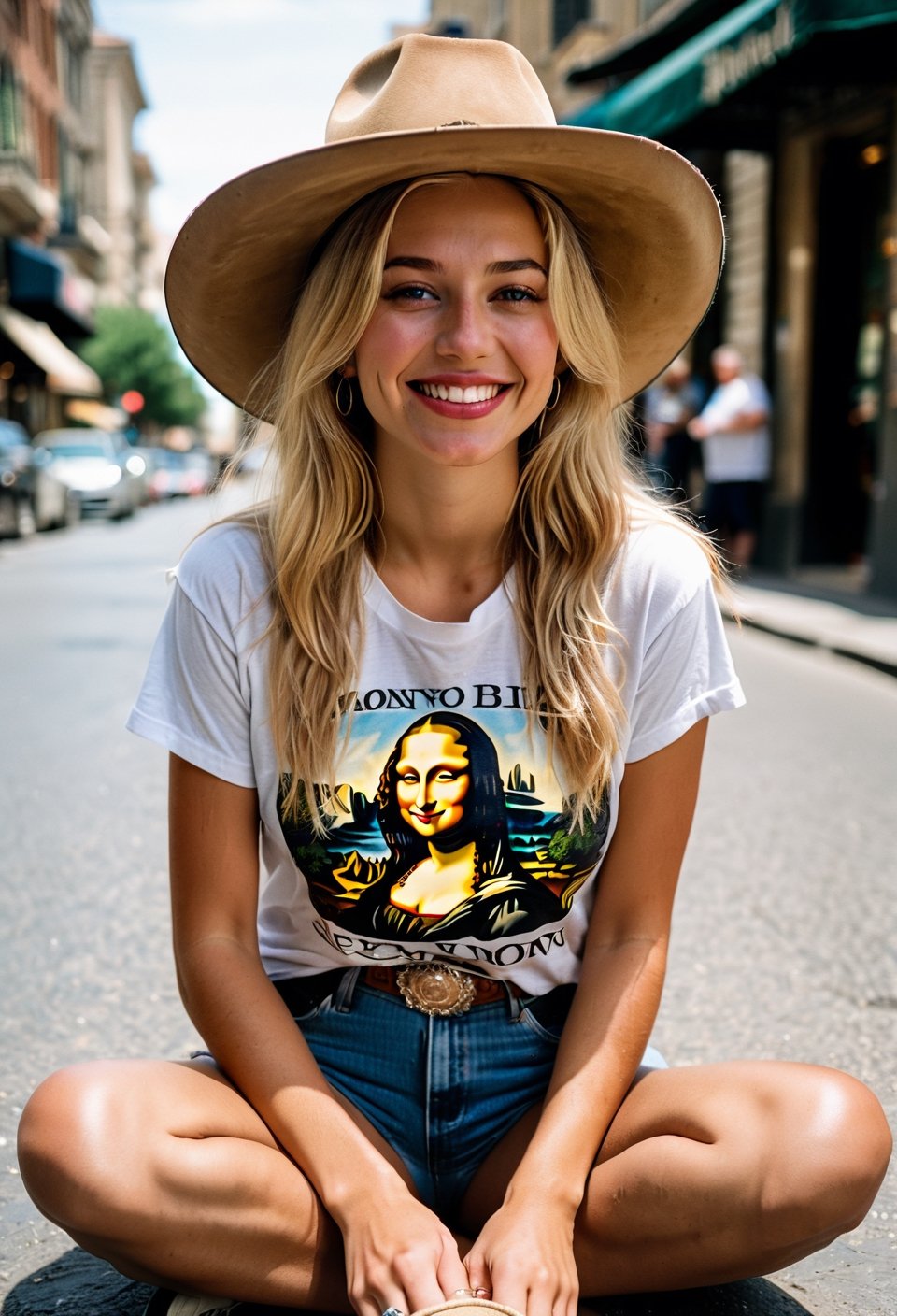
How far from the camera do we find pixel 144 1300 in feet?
7.14

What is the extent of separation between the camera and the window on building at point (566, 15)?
28328mm

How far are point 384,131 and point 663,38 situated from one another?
13.5 metres

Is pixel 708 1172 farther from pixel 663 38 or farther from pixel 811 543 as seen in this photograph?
pixel 663 38

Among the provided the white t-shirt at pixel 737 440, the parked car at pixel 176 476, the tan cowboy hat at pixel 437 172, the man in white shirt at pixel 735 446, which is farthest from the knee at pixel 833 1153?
the parked car at pixel 176 476

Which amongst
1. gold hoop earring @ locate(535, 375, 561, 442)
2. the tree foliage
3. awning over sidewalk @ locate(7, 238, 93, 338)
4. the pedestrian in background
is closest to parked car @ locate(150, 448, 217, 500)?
awning over sidewalk @ locate(7, 238, 93, 338)

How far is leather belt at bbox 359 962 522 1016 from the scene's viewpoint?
215cm

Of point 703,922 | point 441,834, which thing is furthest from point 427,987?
point 703,922

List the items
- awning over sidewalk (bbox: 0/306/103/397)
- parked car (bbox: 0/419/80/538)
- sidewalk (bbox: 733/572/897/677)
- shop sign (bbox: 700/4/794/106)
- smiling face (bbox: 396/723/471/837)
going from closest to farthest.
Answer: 1. smiling face (bbox: 396/723/471/837)
2. sidewalk (bbox: 733/572/897/677)
3. shop sign (bbox: 700/4/794/106)
4. parked car (bbox: 0/419/80/538)
5. awning over sidewalk (bbox: 0/306/103/397)

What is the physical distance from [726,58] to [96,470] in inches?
690

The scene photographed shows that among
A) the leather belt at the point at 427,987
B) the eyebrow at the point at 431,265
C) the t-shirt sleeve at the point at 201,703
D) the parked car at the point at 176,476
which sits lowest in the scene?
the parked car at the point at 176,476

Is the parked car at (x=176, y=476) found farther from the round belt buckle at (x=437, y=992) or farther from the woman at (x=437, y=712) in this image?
the round belt buckle at (x=437, y=992)

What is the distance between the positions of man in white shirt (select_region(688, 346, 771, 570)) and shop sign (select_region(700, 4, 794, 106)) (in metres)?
2.27

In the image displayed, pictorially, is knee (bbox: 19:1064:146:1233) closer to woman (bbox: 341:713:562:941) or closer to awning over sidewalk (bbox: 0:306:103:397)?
woman (bbox: 341:713:562:941)

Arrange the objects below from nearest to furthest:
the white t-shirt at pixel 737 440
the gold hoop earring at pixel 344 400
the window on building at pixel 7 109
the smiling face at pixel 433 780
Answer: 1. the smiling face at pixel 433 780
2. the gold hoop earring at pixel 344 400
3. the white t-shirt at pixel 737 440
4. the window on building at pixel 7 109
